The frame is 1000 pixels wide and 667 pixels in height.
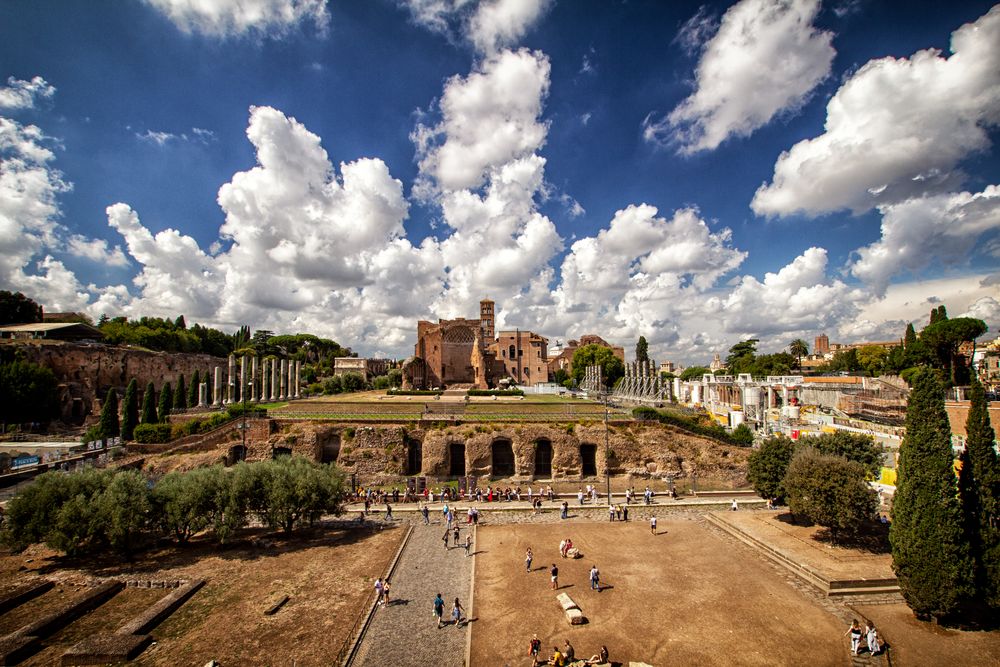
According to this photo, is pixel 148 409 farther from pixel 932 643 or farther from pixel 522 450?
pixel 932 643

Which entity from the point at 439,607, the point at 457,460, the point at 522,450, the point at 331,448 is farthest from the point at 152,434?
the point at 439,607

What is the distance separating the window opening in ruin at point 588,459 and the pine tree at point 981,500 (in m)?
19.7

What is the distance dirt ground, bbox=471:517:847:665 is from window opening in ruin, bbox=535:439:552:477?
36.6 feet

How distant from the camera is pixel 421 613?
1354cm

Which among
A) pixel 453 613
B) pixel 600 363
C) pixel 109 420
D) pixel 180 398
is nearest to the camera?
pixel 453 613

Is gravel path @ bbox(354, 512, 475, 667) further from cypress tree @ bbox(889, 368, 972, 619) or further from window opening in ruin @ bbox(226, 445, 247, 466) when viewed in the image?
window opening in ruin @ bbox(226, 445, 247, 466)

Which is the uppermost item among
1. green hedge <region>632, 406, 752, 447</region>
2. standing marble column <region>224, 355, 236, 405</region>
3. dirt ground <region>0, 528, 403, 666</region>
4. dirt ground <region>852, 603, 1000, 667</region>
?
standing marble column <region>224, 355, 236, 405</region>

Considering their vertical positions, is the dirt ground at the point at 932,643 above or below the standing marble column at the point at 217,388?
below

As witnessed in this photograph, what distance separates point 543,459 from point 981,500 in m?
21.8

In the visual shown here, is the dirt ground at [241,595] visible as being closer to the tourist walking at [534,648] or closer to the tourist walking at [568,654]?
the tourist walking at [534,648]

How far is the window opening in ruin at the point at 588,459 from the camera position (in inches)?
1222

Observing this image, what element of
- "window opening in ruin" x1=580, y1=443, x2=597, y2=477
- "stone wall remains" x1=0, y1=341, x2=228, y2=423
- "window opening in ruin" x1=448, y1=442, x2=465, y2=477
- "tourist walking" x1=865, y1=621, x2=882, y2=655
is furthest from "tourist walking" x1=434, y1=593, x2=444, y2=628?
"stone wall remains" x1=0, y1=341, x2=228, y2=423

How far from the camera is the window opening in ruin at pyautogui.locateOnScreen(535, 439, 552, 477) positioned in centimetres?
3079

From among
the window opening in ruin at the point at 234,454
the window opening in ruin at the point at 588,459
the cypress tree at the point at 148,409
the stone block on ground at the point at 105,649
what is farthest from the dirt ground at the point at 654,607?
the cypress tree at the point at 148,409
